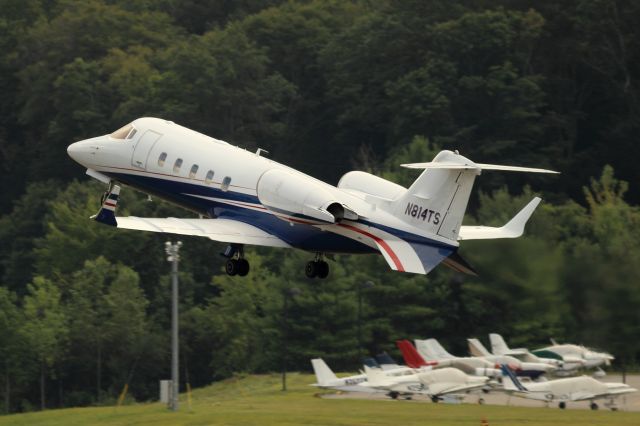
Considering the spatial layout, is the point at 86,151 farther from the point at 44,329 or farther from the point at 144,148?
the point at 44,329

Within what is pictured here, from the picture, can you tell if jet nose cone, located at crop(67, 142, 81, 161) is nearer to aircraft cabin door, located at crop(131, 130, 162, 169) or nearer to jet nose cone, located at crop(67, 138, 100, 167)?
jet nose cone, located at crop(67, 138, 100, 167)

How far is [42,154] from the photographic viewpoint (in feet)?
545

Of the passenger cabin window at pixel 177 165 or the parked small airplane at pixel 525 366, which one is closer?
the passenger cabin window at pixel 177 165

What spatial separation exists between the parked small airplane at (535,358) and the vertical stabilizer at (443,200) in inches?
1454

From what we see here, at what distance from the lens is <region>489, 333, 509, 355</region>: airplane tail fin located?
3745 inches

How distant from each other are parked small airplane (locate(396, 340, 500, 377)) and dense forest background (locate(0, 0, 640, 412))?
3286 mm

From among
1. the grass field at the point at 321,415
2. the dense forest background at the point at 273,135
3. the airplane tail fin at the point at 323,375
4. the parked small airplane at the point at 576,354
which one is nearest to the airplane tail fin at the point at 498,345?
the parked small airplane at the point at 576,354

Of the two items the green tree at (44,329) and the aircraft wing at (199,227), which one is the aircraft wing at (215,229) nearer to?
the aircraft wing at (199,227)

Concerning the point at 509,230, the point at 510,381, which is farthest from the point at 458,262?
the point at 510,381

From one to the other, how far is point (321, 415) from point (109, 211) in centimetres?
2241

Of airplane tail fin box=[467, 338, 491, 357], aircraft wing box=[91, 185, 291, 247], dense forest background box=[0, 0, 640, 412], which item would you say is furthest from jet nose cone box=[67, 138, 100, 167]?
airplane tail fin box=[467, 338, 491, 357]

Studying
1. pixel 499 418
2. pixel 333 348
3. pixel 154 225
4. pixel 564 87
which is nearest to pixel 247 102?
pixel 564 87

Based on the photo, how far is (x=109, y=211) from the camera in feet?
194

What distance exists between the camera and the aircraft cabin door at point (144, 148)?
63750mm
